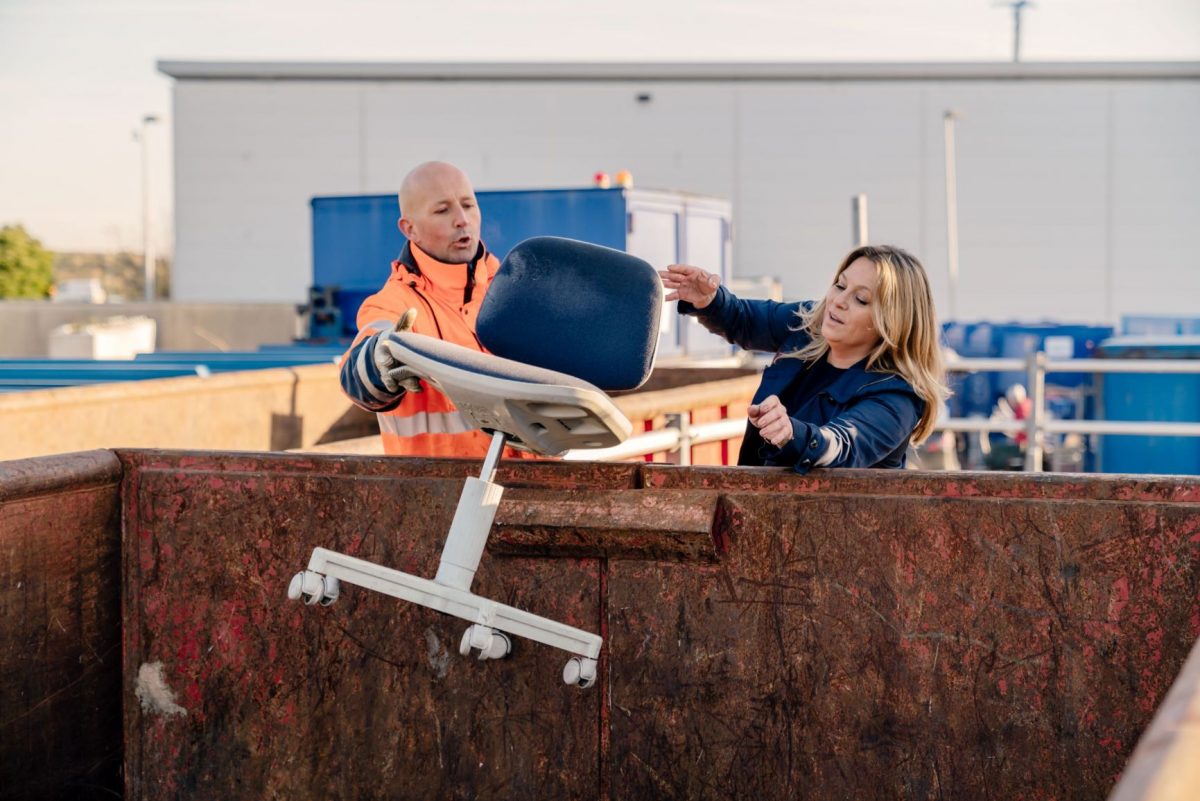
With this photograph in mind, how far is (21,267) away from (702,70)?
28.6 m

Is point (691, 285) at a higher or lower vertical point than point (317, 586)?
higher

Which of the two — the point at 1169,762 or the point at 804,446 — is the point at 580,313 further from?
the point at 1169,762

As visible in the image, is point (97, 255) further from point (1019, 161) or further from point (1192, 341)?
point (1192, 341)

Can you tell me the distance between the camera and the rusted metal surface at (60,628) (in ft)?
10.4

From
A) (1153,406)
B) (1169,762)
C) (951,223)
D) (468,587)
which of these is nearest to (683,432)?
(468,587)

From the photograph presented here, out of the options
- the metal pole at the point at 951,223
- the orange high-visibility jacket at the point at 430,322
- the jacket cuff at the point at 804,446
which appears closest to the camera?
the jacket cuff at the point at 804,446

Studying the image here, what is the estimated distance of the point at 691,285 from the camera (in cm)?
399

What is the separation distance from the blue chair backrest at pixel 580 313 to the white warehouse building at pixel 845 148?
103 feet

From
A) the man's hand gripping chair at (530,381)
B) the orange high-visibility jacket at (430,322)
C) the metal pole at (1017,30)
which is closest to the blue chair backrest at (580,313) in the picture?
the man's hand gripping chair at (530,381)

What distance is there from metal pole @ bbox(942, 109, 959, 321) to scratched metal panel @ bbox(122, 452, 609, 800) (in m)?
30.6

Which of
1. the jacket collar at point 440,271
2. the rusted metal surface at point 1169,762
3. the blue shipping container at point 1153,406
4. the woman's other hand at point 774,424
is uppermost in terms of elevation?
the jacket collar at point 440,271

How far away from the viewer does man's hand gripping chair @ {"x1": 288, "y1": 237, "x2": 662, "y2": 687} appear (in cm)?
275

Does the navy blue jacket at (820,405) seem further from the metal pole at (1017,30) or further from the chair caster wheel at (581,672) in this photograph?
the metal pole at (1017,30)

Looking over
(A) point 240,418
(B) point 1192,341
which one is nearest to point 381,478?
(A) point 240,418
